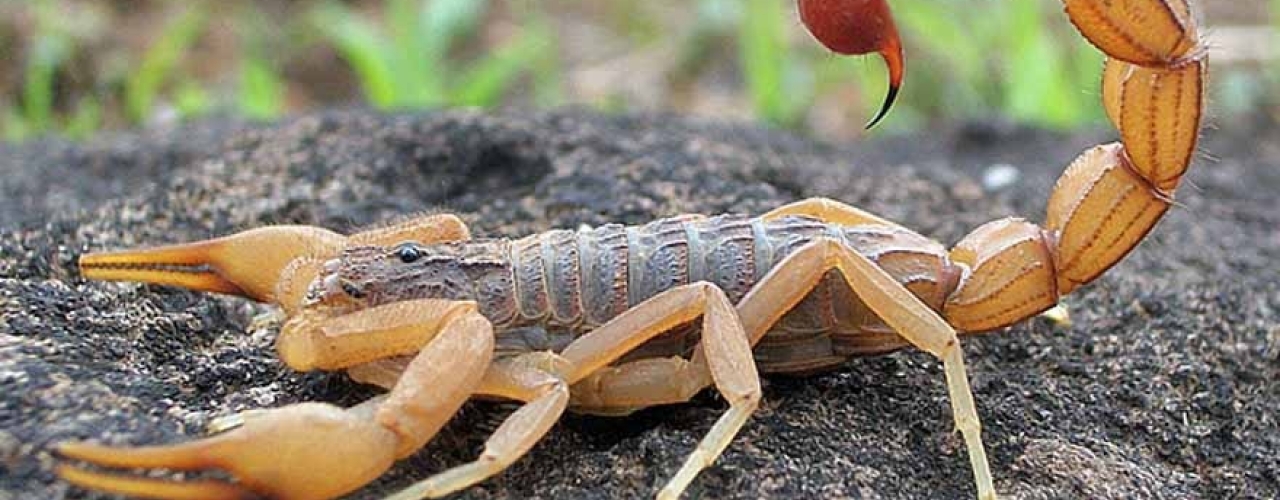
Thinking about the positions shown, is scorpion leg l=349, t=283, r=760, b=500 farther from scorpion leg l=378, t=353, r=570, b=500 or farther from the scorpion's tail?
the scorpion's tail

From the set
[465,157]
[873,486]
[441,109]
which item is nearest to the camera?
[873,486]

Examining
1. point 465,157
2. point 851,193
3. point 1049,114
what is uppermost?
point 465,157

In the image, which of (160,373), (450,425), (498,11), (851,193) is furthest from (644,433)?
(498,11)

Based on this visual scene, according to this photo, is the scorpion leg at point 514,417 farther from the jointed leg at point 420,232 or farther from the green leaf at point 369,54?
the green leaf at point 369,54

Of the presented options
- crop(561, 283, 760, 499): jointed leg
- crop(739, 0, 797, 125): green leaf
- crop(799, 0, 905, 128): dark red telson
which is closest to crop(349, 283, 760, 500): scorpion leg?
crop(561, 283, 760, 499): jointed leg

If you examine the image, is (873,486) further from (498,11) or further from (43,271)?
(498,11)

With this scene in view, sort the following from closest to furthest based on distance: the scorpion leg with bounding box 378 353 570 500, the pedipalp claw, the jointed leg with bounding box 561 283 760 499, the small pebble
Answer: the pedipalp claw, the scorpion leg with bounding box 378 353 570 500, the jointed leg with bounding box 561 283 760 499, the small pebble

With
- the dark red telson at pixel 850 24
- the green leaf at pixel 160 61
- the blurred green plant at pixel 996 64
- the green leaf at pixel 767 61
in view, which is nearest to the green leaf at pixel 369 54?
the green leaf at pixel 160 61

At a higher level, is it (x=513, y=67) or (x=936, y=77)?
(x=513, y=67)
